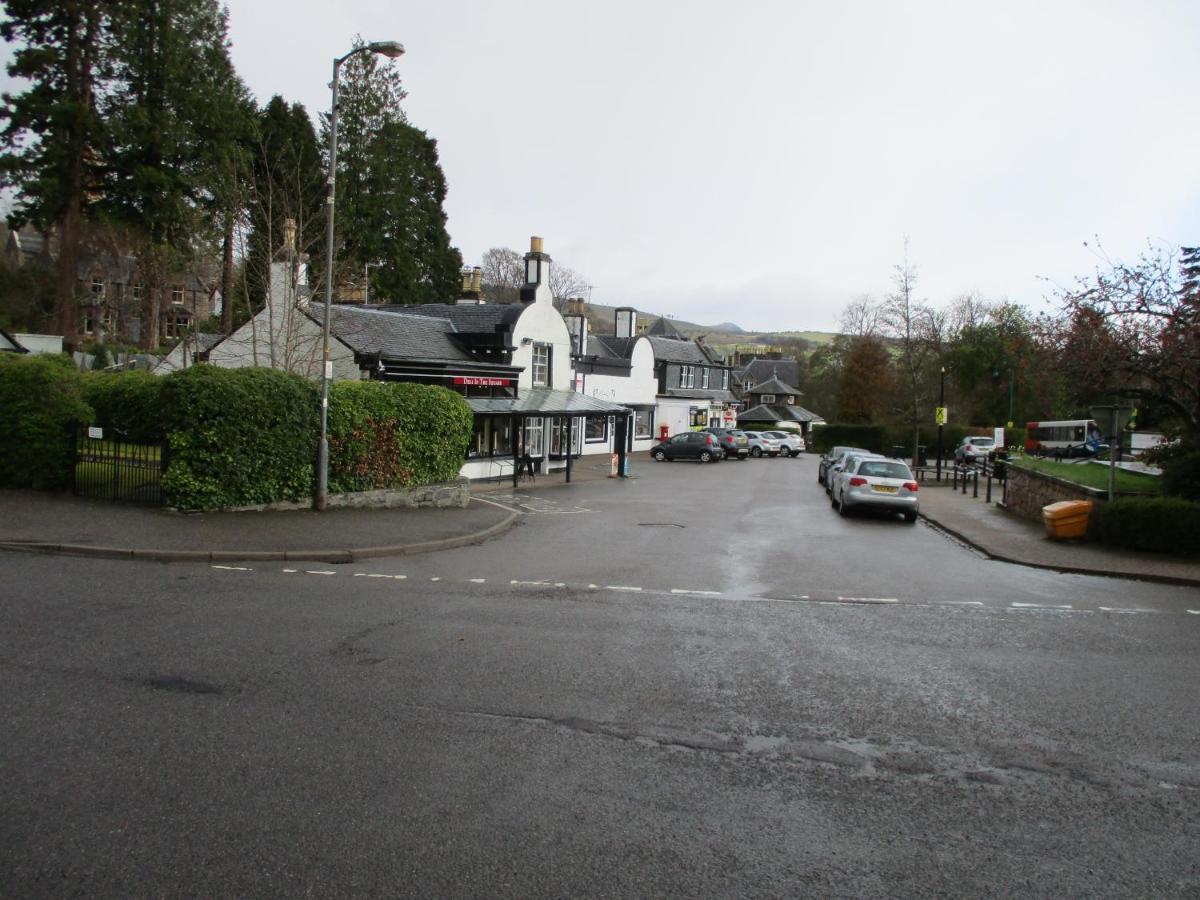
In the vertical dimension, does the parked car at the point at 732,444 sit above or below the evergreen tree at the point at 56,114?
below

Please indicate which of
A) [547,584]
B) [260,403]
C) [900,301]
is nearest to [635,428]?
[900,301]

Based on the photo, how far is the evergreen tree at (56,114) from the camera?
109ft

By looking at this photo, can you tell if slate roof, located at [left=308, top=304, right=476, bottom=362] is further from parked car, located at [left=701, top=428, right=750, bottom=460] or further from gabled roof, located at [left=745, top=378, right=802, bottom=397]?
gabled roof, located at [left=745, top=378, right=802, bottom=397]

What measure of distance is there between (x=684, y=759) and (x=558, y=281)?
260ft

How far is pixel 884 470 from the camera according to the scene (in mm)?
23297

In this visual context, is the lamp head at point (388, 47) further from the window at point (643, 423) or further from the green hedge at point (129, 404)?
the window at point (643, 423)

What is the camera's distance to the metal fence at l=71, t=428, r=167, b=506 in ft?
56.0

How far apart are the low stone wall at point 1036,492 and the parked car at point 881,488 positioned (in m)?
3.15

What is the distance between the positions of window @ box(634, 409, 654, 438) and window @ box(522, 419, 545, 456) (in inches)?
712

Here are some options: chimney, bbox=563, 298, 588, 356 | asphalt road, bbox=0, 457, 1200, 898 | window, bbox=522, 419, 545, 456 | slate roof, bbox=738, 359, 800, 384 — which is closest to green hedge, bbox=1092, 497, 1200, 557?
Answer: asphalt road, bbox=0, 457, 1200, 898

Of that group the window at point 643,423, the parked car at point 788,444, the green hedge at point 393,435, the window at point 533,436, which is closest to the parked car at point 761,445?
the parked car at point 788,444

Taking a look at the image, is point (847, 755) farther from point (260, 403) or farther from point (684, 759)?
point (260, 403)

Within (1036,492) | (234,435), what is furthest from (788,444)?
(234,435)

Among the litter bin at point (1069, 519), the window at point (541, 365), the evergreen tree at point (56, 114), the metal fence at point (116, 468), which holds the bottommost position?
the litter bin at point (1069, 519)
